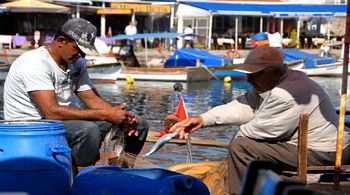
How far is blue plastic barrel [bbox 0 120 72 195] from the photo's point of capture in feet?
12.3

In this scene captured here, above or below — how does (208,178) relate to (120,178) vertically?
below

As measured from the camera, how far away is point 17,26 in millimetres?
40875

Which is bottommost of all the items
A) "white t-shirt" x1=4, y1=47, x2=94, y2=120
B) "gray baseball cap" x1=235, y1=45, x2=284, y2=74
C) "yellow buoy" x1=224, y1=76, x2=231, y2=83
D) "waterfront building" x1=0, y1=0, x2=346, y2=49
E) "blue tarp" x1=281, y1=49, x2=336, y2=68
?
"yellow buoy" x1=224, y1=76, x2=231, y2=83

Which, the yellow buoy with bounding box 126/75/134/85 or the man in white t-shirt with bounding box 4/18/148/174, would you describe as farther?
the yellow buoy with bounding box 126/75/134/85

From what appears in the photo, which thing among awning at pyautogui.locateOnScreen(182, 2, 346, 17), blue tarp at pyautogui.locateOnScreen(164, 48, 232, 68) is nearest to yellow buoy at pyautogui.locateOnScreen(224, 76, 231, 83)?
blue tarp at pyautogui.locateOnScreen(164, 48, 232, 68)

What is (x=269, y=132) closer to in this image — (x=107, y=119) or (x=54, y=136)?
(x=107, y=119)

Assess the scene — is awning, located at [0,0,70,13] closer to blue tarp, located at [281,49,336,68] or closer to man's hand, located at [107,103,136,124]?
blue tarp, located at [281,49,336,68]

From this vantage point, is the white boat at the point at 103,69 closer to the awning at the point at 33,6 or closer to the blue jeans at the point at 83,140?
the awning at the point at 33,6

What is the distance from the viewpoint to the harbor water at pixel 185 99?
32.2 ft

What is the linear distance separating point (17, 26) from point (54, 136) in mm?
38062

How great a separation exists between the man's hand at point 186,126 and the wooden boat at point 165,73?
20.6 meters

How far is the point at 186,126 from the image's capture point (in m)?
5.16

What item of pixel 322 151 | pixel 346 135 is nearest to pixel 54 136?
pixel 322 151

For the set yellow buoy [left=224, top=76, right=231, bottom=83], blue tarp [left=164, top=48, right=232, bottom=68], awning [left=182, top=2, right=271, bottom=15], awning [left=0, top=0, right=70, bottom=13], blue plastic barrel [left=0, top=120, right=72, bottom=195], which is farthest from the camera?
awning [left=182, top=2, right=271, bottom=15]
